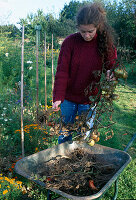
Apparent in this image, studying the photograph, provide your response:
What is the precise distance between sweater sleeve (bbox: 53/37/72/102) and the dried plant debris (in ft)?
1.93

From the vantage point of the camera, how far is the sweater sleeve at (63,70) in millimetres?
1880

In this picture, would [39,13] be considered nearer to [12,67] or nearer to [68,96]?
[12,67]

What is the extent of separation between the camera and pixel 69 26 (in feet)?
41.8

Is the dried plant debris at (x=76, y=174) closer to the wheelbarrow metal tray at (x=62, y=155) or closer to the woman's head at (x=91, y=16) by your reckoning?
the wheelbarrow metal tray at (x=62, y=155)

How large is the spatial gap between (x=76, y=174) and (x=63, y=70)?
93 cm

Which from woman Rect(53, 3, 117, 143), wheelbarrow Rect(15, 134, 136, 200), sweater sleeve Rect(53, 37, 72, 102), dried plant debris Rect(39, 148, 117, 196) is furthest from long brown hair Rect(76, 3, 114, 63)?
dried plant debris Rect(39, 148, 117, 196)

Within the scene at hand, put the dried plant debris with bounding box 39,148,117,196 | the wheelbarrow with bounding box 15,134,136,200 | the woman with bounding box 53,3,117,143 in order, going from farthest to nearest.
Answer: the woman with bounding box 53,3,117,143 < the wheelbarrow with bounding box 15,134,136,200 < the dried plant debris with bounding box 39,148,117,196

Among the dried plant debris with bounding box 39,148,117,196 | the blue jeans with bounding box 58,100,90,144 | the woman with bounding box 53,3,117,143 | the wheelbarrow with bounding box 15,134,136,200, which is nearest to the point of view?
the dried plant debris with bounding box 39,148,117,196

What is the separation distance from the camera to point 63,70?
191 centimetres

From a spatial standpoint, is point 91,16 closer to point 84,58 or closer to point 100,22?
point 100,22

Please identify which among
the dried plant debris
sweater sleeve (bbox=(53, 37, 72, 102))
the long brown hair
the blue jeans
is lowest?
the dried plant debris

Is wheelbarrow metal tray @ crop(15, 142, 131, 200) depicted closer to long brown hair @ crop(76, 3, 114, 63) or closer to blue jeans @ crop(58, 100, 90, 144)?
blue jeans @ crop(58, 100, 90, 144)

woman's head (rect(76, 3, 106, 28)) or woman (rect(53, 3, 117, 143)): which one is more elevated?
woman's head (rect(76, 3, 106, 28))

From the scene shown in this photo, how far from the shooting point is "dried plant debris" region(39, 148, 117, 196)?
4.83ft
